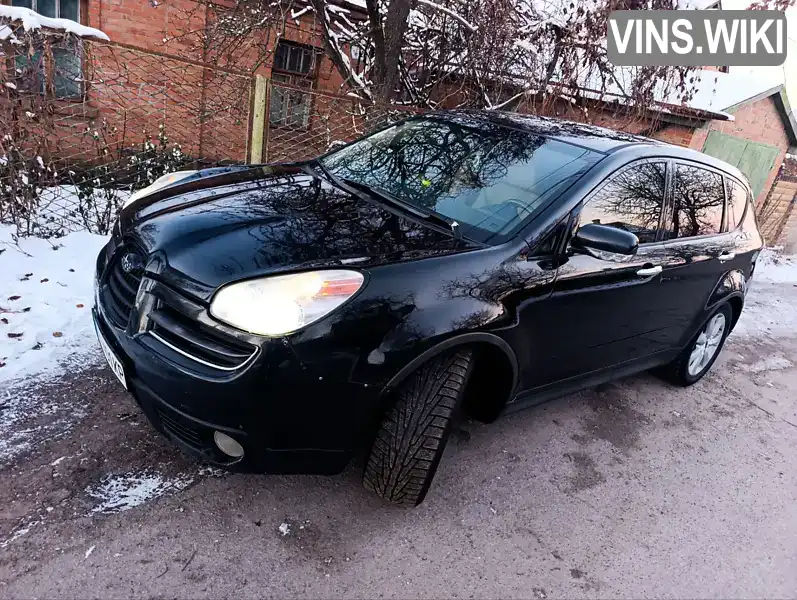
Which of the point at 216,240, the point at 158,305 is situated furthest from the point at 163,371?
the point at 216,240

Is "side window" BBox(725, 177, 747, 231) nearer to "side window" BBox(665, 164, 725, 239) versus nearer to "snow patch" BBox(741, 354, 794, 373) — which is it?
"side window" BBox(665, 164, 725, 239)

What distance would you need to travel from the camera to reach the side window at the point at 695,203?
3.41 m

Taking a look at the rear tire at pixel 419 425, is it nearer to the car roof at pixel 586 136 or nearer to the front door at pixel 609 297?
the front door at pixel 609 297

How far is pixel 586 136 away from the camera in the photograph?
3.22 metres

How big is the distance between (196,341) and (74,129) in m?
4.05

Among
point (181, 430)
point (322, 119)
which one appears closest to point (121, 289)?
point (181, 430)

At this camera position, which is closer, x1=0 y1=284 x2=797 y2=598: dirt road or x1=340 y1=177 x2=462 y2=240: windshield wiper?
x1=0 y1=284 x2=797 y2=598: dirt road

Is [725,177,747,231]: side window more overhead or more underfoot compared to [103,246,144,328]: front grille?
more overhead

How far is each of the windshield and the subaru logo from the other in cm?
123

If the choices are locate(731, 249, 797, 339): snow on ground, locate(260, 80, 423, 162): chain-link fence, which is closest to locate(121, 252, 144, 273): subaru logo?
locate(260, 80, 423, 162): chain-link fence

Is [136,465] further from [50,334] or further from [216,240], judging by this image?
[50,334]

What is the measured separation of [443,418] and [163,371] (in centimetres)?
111

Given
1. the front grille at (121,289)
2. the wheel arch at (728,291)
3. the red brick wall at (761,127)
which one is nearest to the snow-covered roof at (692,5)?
the red brick wall at (761,127)

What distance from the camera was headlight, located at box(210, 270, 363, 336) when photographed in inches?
77.6
